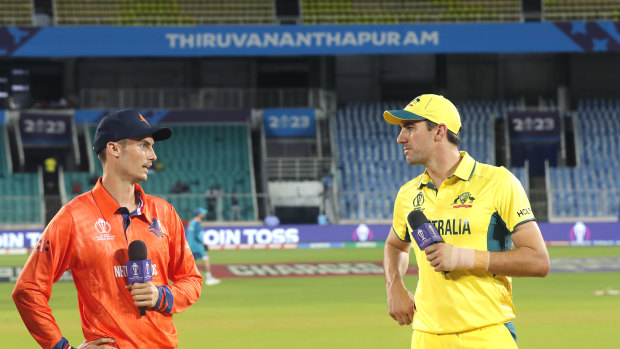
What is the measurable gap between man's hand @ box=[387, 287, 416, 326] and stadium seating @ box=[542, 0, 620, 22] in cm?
3840

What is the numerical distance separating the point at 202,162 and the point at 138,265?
35902 millimetres

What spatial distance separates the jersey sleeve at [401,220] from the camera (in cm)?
523

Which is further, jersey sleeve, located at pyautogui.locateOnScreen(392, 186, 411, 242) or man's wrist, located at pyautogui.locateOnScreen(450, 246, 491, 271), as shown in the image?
jersey sleeve, located at pyautogui.locateOnScreen(392, 186, 411, 242)

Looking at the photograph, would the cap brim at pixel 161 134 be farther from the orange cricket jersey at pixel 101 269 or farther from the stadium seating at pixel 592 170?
the stadium seating at pixel 592 170

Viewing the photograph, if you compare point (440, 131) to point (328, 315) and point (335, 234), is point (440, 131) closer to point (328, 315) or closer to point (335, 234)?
point (328, 315)

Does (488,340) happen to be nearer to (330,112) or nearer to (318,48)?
(318,48)

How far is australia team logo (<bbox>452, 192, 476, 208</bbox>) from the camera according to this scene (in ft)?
15.9

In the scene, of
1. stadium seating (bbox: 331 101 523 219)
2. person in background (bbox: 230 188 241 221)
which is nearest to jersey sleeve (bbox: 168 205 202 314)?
person in background (bbox: 230 188 241 221)

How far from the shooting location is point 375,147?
41.3 metres

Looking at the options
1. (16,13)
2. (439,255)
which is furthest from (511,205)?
(16,13)

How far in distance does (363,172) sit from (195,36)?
33.2 ft

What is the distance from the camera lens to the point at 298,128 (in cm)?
4031

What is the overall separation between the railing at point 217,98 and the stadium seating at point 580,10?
1181cm

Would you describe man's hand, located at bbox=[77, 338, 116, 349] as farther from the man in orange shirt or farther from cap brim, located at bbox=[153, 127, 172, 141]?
cap brim, located at bbox=[153, 127, 172, 141]
